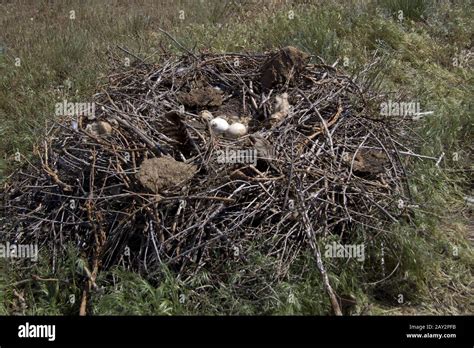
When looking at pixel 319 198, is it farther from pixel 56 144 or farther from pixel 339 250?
pixel 56 144

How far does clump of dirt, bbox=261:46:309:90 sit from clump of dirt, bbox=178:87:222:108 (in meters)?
0.40

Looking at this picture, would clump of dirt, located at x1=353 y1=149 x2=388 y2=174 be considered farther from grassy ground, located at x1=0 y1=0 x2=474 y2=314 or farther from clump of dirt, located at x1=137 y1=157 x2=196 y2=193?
clump of dirt, located at x1=137 y1=157 x2=196 y2=193

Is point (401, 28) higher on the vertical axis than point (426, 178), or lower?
higher

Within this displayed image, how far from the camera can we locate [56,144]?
415 cm

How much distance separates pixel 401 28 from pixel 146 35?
2.99 m

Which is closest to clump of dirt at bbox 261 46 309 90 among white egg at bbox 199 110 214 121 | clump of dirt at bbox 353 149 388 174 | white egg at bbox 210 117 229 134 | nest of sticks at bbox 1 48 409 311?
nest of sticks at bbox 1 48 409 311

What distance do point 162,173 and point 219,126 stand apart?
0.69 metres

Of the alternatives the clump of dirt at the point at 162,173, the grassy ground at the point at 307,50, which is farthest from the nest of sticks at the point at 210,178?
the grassy ground at the point at 307,50

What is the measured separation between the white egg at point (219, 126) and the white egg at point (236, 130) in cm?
3

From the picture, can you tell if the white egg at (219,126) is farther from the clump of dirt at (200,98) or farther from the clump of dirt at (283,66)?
the clump of dirt at (283,66)

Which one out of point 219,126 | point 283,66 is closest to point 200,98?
point 219,126
